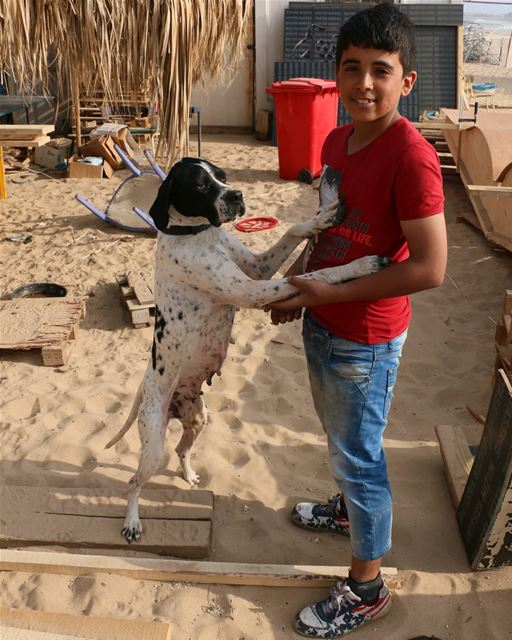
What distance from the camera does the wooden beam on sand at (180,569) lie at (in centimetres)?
261

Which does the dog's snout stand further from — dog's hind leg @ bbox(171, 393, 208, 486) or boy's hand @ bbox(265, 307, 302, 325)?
dog's hind leg @ bbox(171, 393, 208, 486)

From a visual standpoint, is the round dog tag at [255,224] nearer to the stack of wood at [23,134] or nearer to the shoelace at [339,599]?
the stack of wood at [23,134]

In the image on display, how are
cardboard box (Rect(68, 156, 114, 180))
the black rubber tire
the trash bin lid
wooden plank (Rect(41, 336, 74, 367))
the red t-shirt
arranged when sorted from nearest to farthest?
the red t-shirt → wooden plank (Rect(41, 336, 74, 367)) → the black rubber tire → the trash bin lid → cardboard box (Rect(68, 156, 114, 180))

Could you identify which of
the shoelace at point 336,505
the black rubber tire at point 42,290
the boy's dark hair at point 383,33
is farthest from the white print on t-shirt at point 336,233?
the black rubber tire at point 42,290

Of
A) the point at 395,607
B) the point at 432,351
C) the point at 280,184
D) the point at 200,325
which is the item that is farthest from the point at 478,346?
the point at 280,184

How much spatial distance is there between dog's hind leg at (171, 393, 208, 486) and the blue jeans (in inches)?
30.9

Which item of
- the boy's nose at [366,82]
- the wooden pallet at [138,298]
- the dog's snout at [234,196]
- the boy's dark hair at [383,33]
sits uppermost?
the boy's dark hair at [383,33]

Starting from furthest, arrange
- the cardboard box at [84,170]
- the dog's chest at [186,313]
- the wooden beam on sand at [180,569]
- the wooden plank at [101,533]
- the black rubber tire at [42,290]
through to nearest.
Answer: the cardboard box at [84,170], the black rubber tire at [42,290], the wooden plank at [101,533], the wooden beam on sand at [180,569], the dog's chest at [186,313]

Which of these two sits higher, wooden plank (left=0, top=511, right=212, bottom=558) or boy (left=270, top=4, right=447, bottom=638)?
boy (left=270, top=4, right=447, bottom=638)

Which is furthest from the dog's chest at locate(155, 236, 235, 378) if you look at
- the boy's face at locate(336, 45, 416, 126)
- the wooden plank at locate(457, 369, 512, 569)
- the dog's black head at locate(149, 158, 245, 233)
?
the wooden plank at locate(457, 369, 512, 569)

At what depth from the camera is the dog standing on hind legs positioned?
2232 millimetres

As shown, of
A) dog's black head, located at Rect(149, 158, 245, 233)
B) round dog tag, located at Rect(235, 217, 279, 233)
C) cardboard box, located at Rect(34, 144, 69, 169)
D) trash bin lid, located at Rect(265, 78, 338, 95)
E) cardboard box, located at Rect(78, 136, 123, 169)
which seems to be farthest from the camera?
cardboard box, located at Rect(34, 144, 69, 169)

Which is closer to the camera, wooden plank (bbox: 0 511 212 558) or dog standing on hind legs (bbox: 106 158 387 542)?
dog standing on hind legs (bbox: 106 158 387 542)

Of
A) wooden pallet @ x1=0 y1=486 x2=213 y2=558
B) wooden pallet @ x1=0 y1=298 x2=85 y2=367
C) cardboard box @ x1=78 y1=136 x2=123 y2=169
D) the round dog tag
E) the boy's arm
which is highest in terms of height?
the boy's arm
